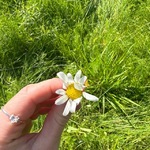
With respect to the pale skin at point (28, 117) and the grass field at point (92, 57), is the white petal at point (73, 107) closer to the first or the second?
the pale skin at point (28, 117)

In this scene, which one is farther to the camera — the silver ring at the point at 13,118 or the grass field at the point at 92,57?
the grass field at the point at 92,57

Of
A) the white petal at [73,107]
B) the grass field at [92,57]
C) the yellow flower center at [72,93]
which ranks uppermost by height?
the yellow flower center at [72,93]

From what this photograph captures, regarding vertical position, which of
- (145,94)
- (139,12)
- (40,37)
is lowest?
(145,94)

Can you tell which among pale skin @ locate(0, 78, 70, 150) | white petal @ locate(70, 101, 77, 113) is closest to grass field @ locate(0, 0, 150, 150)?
pale skin @ locate(0, 78, 70, 150)

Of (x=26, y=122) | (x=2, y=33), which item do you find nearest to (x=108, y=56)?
(x=2, y=33)

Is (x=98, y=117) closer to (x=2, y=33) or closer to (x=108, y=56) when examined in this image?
(x=108, y=56)

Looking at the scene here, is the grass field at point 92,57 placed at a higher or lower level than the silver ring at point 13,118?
lower

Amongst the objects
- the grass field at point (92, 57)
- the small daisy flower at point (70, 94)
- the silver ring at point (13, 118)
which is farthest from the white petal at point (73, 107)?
the grass field at point (92, 57)
